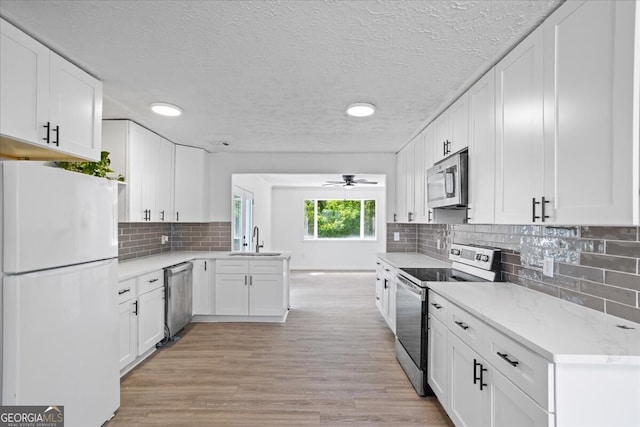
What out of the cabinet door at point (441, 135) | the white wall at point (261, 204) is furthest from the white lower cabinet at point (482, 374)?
the white wall at point (261, 204)

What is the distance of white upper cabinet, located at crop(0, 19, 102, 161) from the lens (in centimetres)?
164

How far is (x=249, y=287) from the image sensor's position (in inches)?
168

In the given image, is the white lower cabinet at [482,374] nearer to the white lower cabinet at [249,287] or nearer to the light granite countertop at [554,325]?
the light granite countertop at [554,325]

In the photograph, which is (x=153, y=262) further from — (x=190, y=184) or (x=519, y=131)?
(x=519, y=131)

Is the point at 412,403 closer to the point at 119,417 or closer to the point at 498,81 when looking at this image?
the point at 119,417

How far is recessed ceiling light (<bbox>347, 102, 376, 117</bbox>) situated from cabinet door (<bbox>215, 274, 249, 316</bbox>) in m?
2.50

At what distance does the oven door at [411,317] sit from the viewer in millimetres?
2451

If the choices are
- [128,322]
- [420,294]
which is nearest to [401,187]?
[420,294]

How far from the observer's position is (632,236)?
4.90ft

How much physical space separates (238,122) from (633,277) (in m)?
3.13

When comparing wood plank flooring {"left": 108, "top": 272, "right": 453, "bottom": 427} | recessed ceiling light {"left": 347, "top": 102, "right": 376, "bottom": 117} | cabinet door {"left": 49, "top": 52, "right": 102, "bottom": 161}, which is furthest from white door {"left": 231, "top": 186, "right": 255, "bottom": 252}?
cabinet door {"left": 49, "top": 52, "right": 102, "bottom": 161}

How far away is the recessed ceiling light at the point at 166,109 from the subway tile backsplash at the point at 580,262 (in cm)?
291

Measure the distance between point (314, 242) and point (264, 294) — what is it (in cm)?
461

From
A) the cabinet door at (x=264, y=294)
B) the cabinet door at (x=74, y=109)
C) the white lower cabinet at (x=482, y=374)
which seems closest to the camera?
the white lower cabinet at (x=482, y=374)
